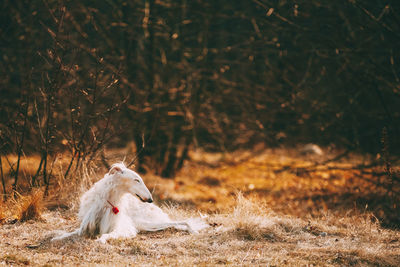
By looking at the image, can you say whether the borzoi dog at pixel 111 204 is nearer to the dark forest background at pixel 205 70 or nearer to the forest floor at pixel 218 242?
the forest floor at pixel 218 242

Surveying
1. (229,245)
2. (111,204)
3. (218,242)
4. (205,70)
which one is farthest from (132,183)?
(205,70)

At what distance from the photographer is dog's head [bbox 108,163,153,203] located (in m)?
5.43

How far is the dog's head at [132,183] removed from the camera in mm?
5434

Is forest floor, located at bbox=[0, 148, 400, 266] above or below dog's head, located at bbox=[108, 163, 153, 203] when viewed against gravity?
below

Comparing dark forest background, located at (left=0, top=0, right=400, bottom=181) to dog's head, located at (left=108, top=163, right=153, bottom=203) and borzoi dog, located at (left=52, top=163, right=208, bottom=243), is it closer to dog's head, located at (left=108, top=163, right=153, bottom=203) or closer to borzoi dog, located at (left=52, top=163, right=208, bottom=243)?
borzoi dog, located at (left=52, top=163, right=208, bottom=243)

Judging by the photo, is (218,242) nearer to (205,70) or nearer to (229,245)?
(229,245)

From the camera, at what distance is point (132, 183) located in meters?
5.48

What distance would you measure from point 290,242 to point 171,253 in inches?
66.2

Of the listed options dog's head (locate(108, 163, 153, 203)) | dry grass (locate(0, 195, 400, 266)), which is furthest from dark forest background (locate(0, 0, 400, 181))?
dog's head (locate(108, 163, 153, 203))

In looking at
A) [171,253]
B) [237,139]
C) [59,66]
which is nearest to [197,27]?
[237,139]

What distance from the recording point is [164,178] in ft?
42.9

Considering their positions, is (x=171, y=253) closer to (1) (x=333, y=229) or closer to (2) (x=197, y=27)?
(1) (x=333, y=229)

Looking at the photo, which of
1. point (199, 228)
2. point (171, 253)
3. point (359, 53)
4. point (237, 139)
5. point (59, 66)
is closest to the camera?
point (171, 253)

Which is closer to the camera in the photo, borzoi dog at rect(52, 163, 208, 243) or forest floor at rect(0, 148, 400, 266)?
forest floor at rect(0, 148, 400, 266)
